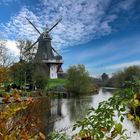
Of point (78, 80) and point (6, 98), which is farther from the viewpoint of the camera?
point (78, 80)

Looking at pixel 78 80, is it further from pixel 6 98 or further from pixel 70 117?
pixel 6 98

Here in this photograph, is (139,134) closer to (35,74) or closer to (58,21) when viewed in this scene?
(35,74)

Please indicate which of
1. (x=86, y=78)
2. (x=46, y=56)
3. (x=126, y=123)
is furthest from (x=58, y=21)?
(x=126, y=123)

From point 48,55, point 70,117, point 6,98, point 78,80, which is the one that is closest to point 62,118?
point 70,117

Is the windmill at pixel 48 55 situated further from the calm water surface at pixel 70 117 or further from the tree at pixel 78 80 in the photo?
the calm water surface at pixel 70 117

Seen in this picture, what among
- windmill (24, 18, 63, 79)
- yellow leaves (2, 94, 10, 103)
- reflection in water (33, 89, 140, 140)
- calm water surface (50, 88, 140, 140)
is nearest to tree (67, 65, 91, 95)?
windmill (24, 18, 63, 79)

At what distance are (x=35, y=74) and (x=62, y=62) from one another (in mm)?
17719

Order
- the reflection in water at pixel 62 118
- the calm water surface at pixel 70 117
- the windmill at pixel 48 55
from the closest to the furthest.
A: the reflection in water at pixel 62 118, the calm water surface at pixel 70 117, the windmill at pixel 48 55

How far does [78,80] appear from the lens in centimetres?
5012

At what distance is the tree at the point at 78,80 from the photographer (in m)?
49.9

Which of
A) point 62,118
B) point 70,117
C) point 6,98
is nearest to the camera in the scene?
point 6,98

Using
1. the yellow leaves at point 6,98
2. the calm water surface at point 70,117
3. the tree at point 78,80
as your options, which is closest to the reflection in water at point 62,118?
the calm water surface at point 70,117

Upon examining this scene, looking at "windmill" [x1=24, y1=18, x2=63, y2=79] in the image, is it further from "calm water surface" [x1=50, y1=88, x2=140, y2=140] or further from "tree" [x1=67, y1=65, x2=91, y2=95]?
"calm water surface" [x1=50, y1=88, x2=140, y2=140]

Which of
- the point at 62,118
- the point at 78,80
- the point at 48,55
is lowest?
the point at 62,118
